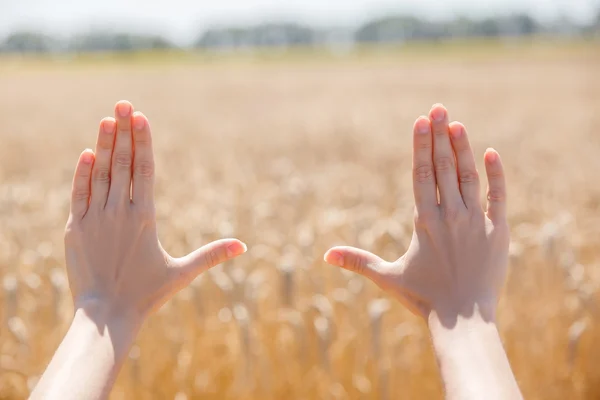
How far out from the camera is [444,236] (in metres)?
1.64

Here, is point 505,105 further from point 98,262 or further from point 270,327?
point 98,262

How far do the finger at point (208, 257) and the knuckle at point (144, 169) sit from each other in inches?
9.7

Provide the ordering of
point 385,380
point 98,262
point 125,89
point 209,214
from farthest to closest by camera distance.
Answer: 1. point 125,89
2. point 209,214
3. point 385,380
4. point 98,262

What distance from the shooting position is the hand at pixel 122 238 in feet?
5.39

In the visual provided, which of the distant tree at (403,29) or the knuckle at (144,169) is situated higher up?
the distant tree at (403,29)

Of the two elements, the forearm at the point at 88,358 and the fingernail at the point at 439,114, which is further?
the fingernail at the point at 439,114

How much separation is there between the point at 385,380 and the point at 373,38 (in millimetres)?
47732

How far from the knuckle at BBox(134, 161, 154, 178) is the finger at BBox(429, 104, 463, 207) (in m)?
0.73

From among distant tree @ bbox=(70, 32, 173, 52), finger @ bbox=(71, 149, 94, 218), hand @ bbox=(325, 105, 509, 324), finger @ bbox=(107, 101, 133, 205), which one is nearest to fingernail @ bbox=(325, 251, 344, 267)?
hand @ bbox=(325, 105, 509, 324)

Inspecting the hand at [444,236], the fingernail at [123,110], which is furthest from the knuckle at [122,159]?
the hand at [444,236]

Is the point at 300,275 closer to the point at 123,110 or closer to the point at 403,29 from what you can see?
the point at 123,110

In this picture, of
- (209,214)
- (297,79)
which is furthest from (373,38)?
(209,214)

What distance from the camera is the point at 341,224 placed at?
2865mm

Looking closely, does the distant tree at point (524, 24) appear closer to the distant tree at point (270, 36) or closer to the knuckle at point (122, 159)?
the distant tree at point (270, 36)
